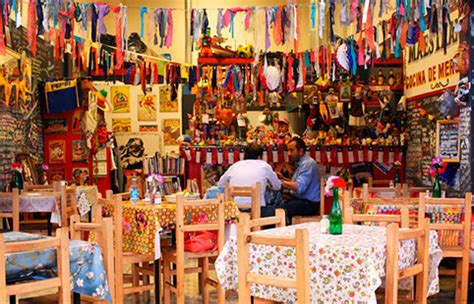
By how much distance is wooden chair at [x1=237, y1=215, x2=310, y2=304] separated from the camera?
10.5ft

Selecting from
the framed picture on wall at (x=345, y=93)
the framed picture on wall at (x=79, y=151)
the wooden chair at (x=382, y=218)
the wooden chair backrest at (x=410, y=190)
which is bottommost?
the wooden chair backrest at (x=410, y=190)

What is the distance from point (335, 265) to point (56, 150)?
347 inches

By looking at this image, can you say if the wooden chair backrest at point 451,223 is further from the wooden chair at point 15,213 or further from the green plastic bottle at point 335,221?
the wooden chair at point 15,213

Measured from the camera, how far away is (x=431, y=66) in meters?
8.46

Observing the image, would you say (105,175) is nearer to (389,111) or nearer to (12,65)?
(12,65)

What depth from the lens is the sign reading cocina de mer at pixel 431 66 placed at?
770cm

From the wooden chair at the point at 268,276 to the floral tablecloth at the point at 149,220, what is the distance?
161cm

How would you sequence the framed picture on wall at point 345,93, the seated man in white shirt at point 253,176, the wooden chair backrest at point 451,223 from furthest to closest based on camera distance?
the framed picture on wall at point 345,93 → the seated man in white shirt at point 253,176 → the wooden chair backrest at point 451,223

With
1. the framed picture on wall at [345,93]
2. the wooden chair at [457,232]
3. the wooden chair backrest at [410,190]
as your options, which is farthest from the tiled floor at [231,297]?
the framed picture on wall at [345,93]

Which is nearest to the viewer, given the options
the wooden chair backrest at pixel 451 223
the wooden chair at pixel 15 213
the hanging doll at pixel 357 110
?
the wooden chair backrest at pixel 451 223

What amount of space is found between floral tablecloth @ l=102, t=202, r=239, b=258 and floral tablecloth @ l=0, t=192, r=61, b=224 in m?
1.95

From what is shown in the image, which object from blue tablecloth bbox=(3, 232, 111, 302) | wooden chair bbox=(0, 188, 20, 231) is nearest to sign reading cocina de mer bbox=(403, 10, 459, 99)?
wooden chair bbox=(0, 188, 20, 231)

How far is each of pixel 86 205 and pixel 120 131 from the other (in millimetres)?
5723

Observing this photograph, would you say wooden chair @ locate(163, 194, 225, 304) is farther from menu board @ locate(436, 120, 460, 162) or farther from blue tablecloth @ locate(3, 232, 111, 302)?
menu board @ locate(436, 120, 460, 162)
